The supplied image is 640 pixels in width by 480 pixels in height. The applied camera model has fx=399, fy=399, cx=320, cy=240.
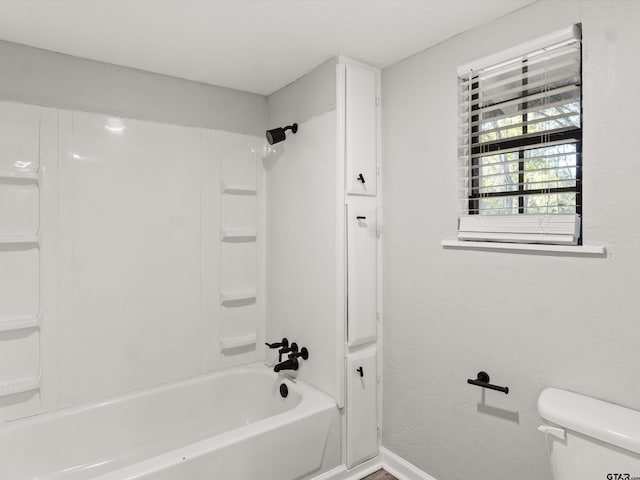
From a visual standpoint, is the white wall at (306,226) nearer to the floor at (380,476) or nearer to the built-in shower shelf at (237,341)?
the built-in shower shelf at (237,341)

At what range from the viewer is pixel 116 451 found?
2.22 meters

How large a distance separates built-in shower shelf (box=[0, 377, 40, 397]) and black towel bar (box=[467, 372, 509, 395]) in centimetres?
218

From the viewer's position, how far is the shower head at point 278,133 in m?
2.49

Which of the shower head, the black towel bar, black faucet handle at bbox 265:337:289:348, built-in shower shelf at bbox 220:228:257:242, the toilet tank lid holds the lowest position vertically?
black faucet handle at bbox 265:337:289:348

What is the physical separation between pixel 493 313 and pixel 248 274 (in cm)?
162

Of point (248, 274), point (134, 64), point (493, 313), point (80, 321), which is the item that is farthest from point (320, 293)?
point (134, 64)

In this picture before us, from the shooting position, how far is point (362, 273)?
2258mm

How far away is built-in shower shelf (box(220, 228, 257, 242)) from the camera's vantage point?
267cm

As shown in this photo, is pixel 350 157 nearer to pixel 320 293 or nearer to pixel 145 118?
pixel 320 293

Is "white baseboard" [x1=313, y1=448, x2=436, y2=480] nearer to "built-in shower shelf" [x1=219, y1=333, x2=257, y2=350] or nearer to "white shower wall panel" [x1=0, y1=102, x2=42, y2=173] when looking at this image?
"built-in shower shelf" [x1=219, y1=333, x2=257, y2=350]

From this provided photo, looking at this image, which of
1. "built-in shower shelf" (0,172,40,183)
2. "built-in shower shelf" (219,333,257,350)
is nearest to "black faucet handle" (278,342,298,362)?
"built-in shower shelf" (219,333,257,350)

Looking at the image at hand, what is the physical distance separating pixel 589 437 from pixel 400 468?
46.5 inches

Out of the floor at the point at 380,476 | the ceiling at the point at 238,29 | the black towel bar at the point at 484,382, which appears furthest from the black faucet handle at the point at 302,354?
the ceiling at the point at 238,29

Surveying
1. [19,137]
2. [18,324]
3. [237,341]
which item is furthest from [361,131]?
[18,324]
